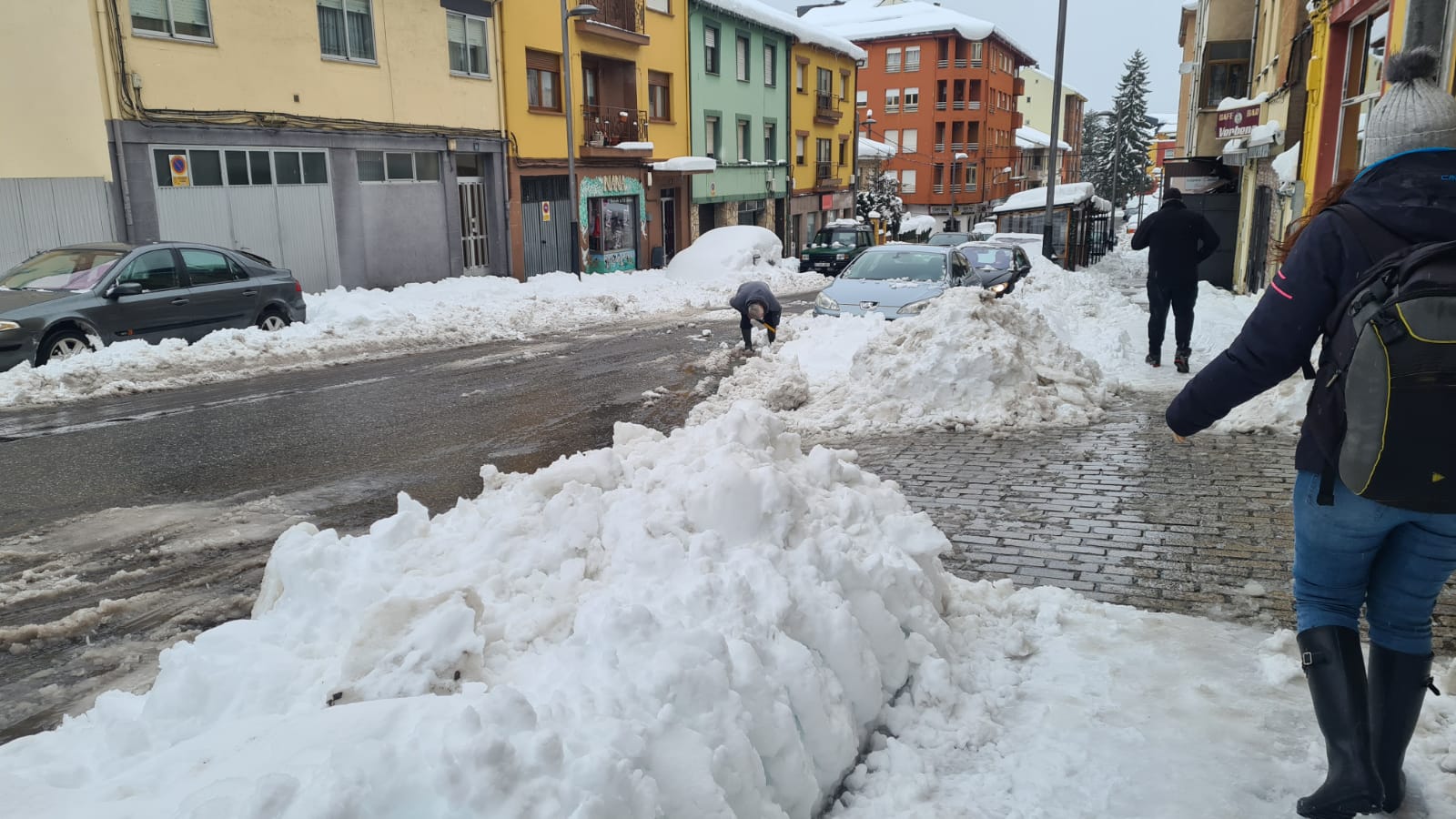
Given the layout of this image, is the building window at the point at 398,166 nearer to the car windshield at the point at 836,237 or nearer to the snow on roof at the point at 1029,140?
the car windshield at the point at 836,237

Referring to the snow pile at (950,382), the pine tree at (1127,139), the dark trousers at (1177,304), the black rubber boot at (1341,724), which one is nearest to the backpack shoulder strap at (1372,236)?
the black rubber boot at (1341,724)

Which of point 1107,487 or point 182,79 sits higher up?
point 182,79

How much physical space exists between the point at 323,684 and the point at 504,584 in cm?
68

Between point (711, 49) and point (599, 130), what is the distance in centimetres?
888

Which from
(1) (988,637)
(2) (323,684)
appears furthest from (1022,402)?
(2) (323,684)

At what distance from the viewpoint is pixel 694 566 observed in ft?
10.8

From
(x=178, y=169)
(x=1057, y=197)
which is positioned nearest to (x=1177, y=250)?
(x=178, y=169)

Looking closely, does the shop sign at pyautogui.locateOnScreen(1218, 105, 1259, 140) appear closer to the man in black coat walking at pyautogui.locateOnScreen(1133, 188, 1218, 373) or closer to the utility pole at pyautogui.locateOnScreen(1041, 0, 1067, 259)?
the utility pole at pyautogui.locateOnScreen(1041, 0, 1067, 259)

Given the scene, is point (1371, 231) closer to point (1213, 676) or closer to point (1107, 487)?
point (1213, 676)

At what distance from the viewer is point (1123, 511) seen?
5.91 m

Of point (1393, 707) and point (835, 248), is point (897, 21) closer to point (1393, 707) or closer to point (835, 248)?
point (835, 248)

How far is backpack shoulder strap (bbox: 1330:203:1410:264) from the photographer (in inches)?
103

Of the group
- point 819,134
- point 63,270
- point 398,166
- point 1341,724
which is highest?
point 819,134

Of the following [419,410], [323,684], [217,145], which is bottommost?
[419,410]
